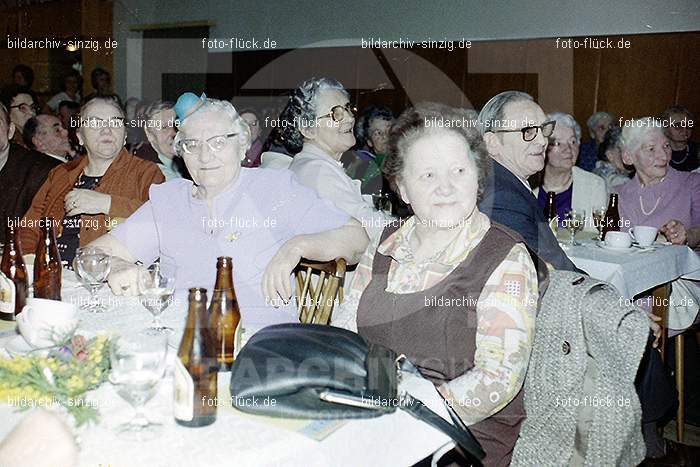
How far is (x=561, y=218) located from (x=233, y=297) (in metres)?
2.75

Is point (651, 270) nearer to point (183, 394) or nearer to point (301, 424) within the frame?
point (301, 424)

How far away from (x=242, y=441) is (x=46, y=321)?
60 centimetres

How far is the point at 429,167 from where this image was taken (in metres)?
1.91

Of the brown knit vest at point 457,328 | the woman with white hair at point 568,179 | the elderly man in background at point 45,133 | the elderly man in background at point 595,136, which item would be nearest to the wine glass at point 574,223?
the woman with white hair at point 568,179

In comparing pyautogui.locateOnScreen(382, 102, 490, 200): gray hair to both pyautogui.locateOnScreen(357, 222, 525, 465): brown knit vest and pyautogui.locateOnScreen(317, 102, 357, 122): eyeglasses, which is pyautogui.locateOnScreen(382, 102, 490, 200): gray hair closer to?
pyautogui.locateOnScreen(357, 222, 525, 465): brown knit vest

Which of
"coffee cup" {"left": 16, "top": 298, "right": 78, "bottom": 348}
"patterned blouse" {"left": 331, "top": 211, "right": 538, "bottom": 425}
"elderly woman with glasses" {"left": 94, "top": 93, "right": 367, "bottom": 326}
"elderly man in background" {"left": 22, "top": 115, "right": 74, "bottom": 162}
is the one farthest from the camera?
"elderly man in background" {"left": 22, "top": 115, "right": 74, "bottom": 162}

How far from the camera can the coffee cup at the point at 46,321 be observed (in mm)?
1475

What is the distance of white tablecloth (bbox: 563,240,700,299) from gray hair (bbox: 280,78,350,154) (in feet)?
4.86

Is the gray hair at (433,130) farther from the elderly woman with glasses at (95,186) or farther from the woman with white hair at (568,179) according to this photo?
the woman with white hair at (568,179)

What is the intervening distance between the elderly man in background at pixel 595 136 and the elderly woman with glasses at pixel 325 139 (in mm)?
3398

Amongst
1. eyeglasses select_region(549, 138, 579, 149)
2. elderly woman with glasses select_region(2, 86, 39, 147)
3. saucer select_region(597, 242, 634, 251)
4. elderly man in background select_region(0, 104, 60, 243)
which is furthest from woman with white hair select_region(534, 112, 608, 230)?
elderly woman with glasses select_region(2, 86, 39, 147)

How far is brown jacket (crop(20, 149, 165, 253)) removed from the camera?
316 cm

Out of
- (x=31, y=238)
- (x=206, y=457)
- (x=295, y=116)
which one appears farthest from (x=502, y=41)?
(x=206, y=457)

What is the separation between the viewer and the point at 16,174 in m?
3.66
